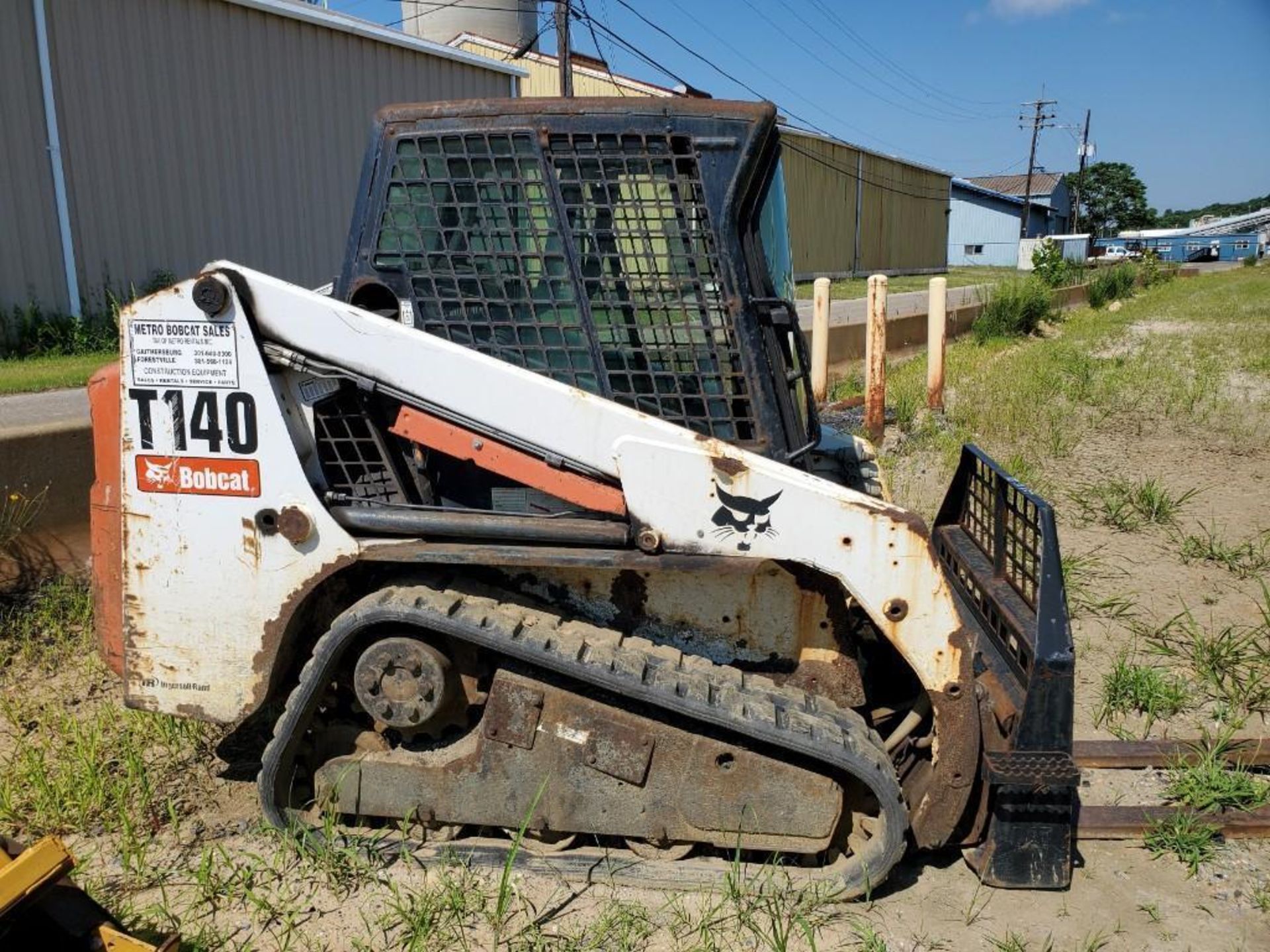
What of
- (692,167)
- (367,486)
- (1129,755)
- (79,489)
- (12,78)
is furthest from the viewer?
(12,78)

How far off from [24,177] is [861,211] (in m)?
27.8

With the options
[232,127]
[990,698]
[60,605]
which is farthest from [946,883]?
[232,127]

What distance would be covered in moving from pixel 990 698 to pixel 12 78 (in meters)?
10.7

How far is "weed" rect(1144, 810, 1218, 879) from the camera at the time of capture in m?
2.97

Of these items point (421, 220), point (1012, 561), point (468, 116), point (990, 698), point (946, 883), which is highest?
point (468, 116)

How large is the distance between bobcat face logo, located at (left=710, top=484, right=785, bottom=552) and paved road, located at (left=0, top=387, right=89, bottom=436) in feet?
11.9

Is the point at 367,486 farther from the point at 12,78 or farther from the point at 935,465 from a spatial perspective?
the point at 12,78

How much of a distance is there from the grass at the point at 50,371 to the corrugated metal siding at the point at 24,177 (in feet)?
3.13

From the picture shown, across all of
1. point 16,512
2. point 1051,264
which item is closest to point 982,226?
point 1051,264

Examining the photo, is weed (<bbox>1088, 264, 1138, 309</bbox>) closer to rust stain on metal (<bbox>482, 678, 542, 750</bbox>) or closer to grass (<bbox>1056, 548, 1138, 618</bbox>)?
grass (<bbox>1056, 548, 1138, 618</bbox>)

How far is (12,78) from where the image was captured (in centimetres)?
966

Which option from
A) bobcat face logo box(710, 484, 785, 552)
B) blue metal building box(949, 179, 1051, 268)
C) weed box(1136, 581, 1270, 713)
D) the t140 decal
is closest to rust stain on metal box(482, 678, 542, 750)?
bobcat face logo box(710, 484, 785, 552)

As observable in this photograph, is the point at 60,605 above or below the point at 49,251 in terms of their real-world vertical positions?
below

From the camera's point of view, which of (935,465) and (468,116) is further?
(935,465)
